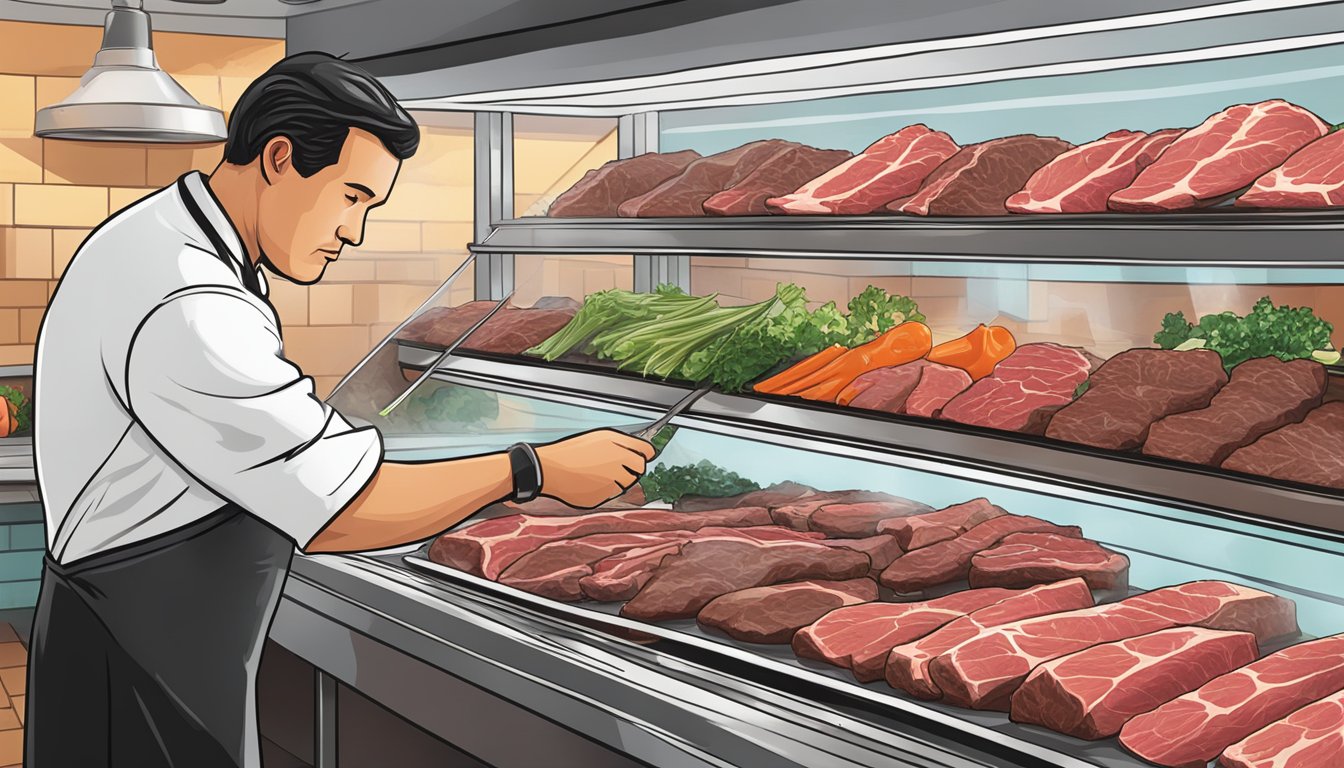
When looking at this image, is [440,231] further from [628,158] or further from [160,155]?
[160,155]

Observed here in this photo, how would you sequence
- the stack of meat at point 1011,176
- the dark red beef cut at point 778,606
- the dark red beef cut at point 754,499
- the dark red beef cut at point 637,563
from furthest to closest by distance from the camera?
the dark red beef cut at point 754,499 → the dark red beef cut at point 637,563 → the dark red beef cut at point 778,606 → the stack of meat at point 1011,176

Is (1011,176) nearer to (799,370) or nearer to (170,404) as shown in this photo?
(799,370)

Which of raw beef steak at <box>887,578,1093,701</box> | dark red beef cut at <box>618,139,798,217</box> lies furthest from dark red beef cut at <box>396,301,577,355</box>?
raw beef steak at <box>887,578,1093,701</box>

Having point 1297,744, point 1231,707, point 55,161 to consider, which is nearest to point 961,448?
point 1231,707

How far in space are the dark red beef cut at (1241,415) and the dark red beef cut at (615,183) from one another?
1.65 metres

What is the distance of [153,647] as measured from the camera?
1937 millimetres

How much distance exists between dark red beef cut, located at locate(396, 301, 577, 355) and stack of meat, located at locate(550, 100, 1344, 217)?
0.30 meters

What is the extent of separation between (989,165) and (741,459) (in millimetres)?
1154

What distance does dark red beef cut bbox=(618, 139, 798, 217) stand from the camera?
3045 mm

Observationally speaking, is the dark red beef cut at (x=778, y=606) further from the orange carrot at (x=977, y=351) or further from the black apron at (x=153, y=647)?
the black apron at (x=153, y=647)

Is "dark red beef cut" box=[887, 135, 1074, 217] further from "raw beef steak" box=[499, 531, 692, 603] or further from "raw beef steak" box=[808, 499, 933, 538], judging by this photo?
"raw beef steak" box=[499, 531, 692, 603]

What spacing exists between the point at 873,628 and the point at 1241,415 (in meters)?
0.72

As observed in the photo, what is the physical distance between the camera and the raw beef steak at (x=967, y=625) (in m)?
1.99

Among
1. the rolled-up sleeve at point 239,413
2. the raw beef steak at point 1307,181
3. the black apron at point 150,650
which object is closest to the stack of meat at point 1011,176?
the raw beef steak at point 1307,181
